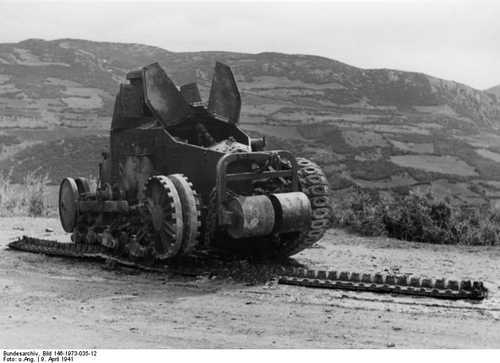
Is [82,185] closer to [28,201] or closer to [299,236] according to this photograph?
[299,236]

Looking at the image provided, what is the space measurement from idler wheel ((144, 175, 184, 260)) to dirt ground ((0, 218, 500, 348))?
16.0 inches

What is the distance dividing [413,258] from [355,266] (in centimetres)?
124

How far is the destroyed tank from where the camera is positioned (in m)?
8.78

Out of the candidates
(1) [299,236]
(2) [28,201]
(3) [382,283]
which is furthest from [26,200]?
(3) [382,283]

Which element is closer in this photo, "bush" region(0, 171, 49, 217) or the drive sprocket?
the drive sprocket

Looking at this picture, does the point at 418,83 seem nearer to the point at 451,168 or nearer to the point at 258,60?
the point at 258,60

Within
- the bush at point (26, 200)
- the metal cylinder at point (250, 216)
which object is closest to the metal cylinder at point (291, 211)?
the metal cylinder at point (250, 216)

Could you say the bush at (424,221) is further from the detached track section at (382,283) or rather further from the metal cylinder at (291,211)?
the detached track section at (382,283)

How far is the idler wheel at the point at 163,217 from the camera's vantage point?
28.5 feet

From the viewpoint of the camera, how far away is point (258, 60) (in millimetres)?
25031

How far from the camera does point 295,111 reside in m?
24.5

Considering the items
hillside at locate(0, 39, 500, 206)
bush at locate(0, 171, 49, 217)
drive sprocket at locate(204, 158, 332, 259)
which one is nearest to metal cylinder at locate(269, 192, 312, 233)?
drive sprocket at locate(204, 158, 332, 259)

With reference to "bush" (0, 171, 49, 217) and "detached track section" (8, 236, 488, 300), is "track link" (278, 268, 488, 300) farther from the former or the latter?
"bush" (0, 171, 49, 217)

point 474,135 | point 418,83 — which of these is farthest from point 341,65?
point 474,135
